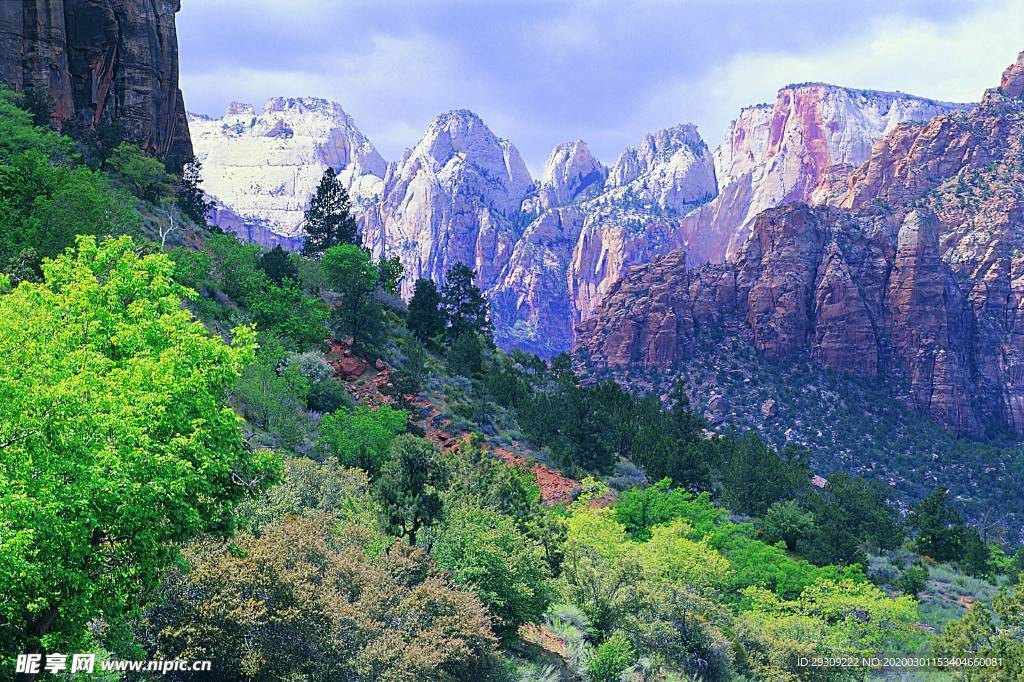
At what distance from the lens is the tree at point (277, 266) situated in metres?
67.5

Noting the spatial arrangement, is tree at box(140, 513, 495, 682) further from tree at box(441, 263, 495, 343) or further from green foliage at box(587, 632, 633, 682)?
tree at box(441, 263, 495, 343)

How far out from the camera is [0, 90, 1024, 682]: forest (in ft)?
43.3

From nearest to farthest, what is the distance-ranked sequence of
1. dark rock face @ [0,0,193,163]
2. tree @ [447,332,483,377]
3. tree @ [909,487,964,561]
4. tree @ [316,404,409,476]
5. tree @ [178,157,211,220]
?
tree @ [316,404,409,476], tree @ [909,487,964,561], dark rock face @ [0,0,193,163], tree @ [447,332,483,377], tree @ [178,157,211,220]

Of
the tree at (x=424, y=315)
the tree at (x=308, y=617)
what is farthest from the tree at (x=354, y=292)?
the tree at (x=308, y=617)

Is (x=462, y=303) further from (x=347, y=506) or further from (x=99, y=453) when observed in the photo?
(x=99, y=453)

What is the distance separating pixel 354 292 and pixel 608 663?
4133 cm

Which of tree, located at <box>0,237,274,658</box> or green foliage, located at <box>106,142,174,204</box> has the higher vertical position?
green foliage, located at <box>106,142,174,204</box>

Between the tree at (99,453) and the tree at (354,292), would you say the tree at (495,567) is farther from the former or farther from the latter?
the tree at (354,292)

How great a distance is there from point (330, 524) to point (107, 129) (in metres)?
59.1

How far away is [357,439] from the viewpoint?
41.9 m

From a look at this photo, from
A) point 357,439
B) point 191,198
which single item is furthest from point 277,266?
point 357,439

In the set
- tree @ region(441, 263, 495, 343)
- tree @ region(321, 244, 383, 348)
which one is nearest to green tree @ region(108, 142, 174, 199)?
tree @ region(321, 244, 383, 348)

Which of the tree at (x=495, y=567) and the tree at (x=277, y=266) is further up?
the tree at (x=277, y=266)

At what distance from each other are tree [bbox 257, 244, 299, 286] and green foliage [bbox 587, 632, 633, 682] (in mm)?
46756
